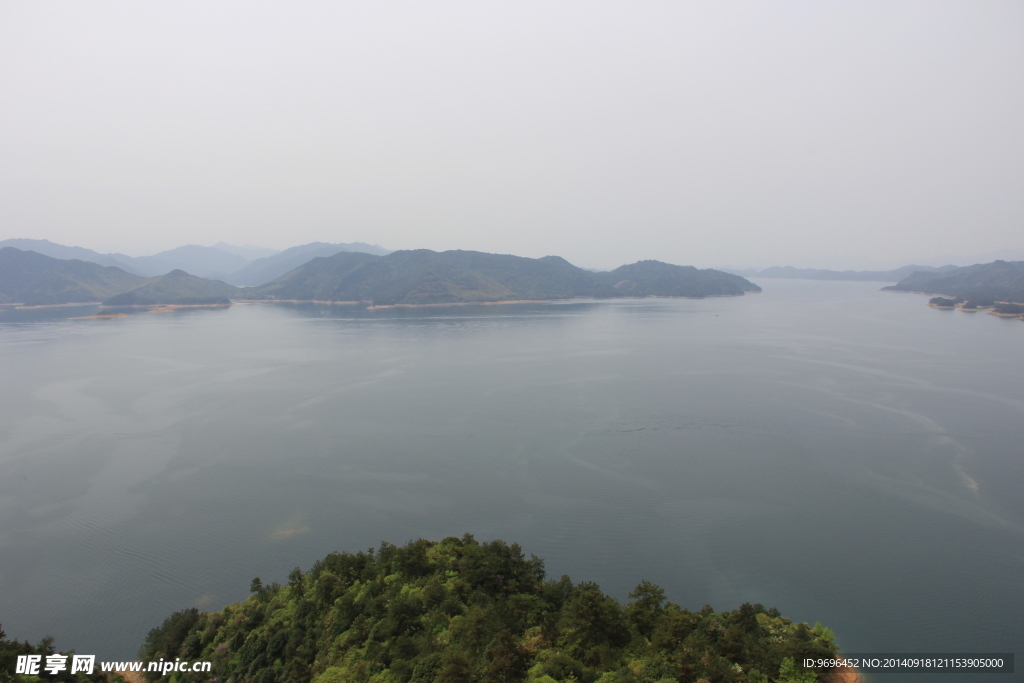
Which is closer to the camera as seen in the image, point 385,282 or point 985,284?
point 985,284

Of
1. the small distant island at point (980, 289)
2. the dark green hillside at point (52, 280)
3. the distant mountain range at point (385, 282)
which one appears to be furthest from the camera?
the distant mountain range at point (385, 282)

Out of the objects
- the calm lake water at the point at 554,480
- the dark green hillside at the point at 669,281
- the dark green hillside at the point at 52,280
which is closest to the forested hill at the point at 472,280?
the dark green hillside at the point at 669,281

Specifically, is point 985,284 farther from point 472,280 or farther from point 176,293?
point 176,293

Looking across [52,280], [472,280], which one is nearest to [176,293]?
[52,280]

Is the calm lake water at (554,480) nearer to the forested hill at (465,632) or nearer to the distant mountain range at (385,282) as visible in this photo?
the forested hill at (465,632)

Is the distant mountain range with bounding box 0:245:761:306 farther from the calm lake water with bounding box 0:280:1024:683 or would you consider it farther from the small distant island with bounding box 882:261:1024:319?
the calm lake water with bounding box 0:280:1024:683

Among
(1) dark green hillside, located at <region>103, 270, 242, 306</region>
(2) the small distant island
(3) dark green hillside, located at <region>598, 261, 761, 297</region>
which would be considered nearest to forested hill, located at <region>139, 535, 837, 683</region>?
(2) the small distant island
